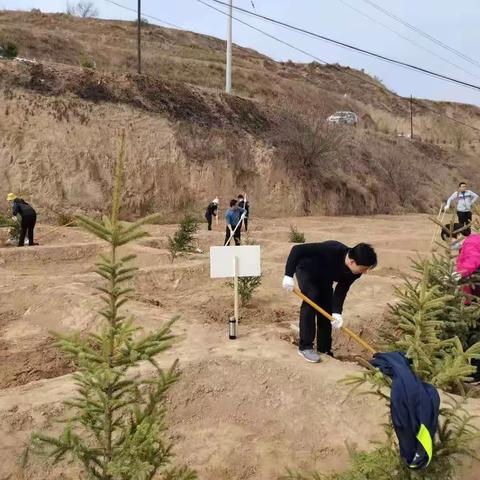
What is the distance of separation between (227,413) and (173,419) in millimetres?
473

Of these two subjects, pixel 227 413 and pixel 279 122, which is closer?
pixel 227 413

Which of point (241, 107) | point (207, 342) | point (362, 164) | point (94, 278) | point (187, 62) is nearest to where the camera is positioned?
point (207, 342)

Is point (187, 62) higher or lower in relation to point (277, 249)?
higher

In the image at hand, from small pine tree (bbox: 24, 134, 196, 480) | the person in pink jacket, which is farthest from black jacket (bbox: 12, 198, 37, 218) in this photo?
small pine tree (bbox: 24, 134, 196, 480)

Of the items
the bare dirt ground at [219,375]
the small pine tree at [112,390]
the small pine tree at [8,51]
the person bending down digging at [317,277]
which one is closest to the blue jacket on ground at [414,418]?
the small pine tree at [112,390]

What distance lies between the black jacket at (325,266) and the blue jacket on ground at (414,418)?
246 centimetres

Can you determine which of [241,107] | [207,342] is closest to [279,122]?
[241,107]

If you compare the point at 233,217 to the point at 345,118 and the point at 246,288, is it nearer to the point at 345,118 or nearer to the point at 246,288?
the point at 246,288

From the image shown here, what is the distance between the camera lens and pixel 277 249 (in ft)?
41.3

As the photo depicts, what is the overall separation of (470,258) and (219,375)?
271 centimetres

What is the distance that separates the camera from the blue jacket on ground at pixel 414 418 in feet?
8.76

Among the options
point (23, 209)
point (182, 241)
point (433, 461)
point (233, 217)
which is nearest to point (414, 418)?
point (433, 461)

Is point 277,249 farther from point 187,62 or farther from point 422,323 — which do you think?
point 187,62

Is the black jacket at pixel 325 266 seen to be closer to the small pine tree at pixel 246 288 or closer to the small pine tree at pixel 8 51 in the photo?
the small pine tree at pixel 246 288
